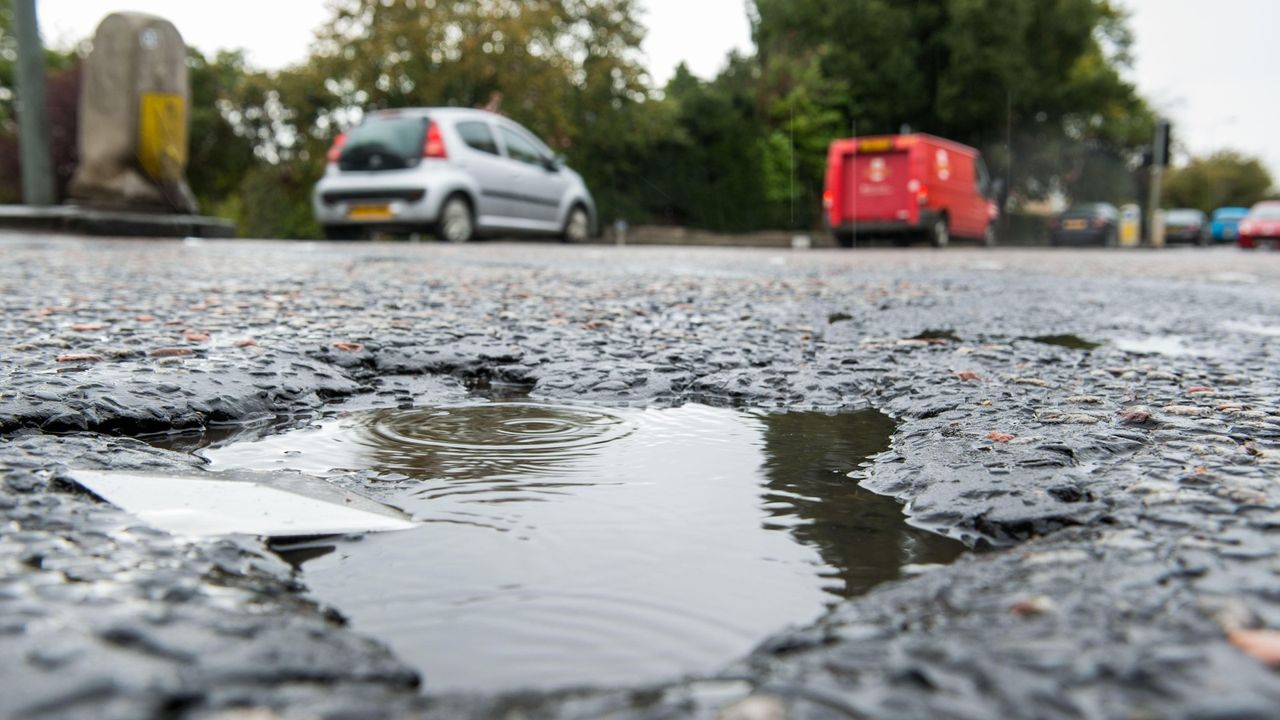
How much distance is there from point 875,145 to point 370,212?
10322mm

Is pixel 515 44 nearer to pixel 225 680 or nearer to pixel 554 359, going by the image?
pixel 554 359

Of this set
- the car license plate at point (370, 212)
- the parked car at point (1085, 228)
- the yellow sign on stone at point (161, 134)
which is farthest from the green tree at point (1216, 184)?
the yellow sign on stone at point (161, 134)

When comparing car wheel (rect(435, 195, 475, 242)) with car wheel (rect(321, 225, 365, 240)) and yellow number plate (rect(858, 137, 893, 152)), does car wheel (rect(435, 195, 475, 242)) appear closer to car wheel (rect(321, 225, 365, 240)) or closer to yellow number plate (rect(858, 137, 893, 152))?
car wheel (rect(321, 225, 365, 240))

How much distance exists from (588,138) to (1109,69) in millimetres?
16580

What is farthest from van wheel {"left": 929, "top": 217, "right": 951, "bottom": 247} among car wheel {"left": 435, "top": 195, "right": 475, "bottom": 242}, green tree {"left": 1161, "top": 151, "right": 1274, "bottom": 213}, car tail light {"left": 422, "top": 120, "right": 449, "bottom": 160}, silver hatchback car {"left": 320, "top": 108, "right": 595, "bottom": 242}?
green tree {"left": 1161, "top": 151, "right": 1274, "bottom": 213}

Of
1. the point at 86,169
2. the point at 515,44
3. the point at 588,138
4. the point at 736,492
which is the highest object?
the point at 515,44

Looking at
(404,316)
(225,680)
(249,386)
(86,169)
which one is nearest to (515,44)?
(86,169)

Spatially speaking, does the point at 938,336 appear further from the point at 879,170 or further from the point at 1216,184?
the point at 1216,184

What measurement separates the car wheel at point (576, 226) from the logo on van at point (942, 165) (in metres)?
7.31

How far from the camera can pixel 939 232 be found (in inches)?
750

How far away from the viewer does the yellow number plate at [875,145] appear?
18.6 meters

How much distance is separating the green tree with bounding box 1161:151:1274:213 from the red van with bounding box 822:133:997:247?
5793cm

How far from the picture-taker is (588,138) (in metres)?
22.5

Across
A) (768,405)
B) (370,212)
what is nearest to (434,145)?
(370,212)
